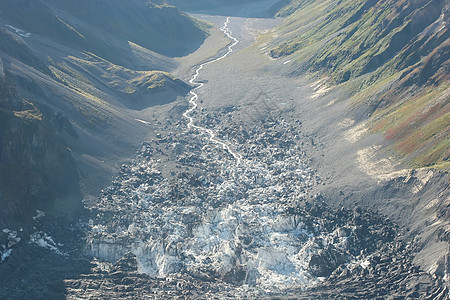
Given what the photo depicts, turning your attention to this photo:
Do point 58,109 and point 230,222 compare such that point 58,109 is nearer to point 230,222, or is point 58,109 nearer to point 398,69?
point 230,222

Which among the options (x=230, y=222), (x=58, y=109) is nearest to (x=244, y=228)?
(x=230, y=222)

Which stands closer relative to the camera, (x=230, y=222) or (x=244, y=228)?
(x=244, y=228)

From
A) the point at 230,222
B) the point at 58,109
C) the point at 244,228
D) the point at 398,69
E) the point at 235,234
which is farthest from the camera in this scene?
the point at 398,69

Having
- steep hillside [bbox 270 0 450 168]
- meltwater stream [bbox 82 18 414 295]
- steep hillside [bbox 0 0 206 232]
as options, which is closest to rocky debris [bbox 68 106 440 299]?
meltwater stream [bbox 82 18 414 295]

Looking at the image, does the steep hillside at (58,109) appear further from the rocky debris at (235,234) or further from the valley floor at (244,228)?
the rocky debris at (235,234)

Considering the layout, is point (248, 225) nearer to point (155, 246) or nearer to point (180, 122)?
point (155, 246)

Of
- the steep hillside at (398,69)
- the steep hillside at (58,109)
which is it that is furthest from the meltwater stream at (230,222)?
the steep hillside at (398,69)

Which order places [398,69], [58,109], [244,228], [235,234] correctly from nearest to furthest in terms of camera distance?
[235,234] → [244,228] → [58,109] → [398,69]

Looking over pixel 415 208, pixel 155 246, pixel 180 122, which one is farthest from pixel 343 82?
pixel 155 246
